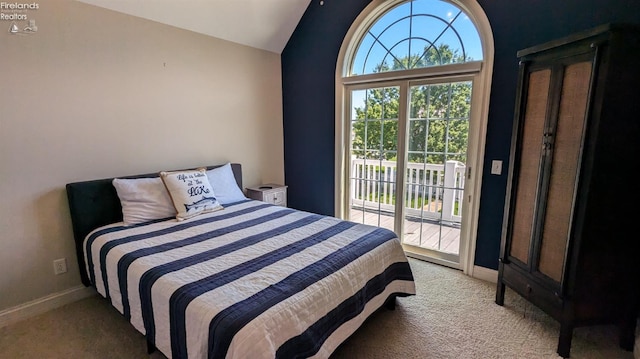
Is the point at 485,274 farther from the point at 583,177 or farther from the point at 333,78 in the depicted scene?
the point at 333,78

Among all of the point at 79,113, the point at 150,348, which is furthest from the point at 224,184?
the point at 150,348

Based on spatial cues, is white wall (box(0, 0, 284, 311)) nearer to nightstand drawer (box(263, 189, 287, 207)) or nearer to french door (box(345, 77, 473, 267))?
nightstand drawer (box(263, 189, 287, 207))

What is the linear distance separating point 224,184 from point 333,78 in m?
1.69

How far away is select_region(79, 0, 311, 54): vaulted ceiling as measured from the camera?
2.52 metres

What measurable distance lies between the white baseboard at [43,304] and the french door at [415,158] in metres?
2.68

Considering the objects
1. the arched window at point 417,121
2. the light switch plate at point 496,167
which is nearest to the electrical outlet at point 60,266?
the arched window at point 417,121

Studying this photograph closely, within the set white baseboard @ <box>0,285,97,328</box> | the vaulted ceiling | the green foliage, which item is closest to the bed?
white baseboard @ <box>0,285,97,328</box>

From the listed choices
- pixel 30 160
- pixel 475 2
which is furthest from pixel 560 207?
pixel 30 160

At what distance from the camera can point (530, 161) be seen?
201 cm

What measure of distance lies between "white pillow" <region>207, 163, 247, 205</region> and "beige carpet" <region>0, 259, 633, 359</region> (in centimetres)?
123

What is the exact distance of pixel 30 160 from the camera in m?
2.10

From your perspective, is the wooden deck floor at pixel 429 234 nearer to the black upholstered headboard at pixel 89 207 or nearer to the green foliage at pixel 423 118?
the green foliage at pixel 423 118

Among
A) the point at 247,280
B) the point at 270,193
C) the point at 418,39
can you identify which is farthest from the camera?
the point at 270,193

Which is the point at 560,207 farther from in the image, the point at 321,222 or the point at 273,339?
the point at 273,339
